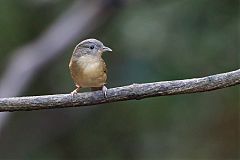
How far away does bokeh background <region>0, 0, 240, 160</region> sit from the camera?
5734 millimetres

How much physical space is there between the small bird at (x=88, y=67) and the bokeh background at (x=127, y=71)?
3.04 meters

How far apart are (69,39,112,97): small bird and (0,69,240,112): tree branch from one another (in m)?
0.07

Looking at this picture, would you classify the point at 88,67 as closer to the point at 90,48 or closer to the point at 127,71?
the point at 90,48

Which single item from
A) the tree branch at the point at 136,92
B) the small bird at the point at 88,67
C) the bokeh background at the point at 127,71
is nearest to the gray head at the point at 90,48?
the small bird at the point at 88,67

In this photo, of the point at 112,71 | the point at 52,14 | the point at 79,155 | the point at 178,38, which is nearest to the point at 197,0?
the point at 178,38

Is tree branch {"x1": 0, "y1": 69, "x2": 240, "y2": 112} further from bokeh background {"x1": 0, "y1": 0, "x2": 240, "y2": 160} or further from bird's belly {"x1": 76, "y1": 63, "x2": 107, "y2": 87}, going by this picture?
bokeh background {"x1": 0, "y1": 0, "x2": 240, "y2": 160}

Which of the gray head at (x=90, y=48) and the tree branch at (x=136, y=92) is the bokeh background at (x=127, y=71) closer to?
the gray head at (x=90, y=48)

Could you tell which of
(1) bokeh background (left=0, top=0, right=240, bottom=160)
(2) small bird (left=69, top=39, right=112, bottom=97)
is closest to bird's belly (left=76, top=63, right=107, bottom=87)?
(2) small bird (left=69, top=39, right=112, bottom=97)

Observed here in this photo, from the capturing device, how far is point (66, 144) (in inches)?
304

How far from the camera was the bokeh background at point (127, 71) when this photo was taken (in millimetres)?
5734

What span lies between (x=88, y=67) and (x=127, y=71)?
158 inches

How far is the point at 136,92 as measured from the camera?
2068mm

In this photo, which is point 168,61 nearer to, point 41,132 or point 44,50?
point 44,50

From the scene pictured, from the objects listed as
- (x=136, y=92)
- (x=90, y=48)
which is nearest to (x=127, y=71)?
(x=90, y=48)
